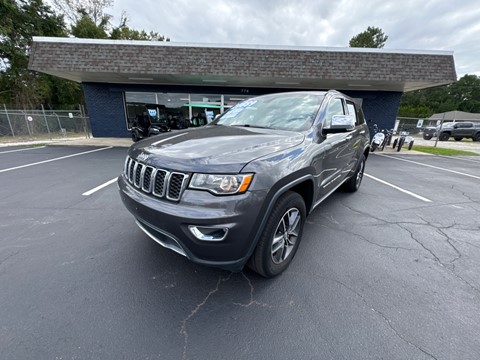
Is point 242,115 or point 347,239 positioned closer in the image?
point 347,239

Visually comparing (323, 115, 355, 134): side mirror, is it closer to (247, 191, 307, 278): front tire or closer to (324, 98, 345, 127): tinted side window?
(324, 98, 345, 127): tinted side window

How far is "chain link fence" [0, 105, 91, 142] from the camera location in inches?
515

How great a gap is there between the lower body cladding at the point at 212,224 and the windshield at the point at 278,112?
134 cm

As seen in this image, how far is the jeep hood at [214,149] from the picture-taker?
169 cm

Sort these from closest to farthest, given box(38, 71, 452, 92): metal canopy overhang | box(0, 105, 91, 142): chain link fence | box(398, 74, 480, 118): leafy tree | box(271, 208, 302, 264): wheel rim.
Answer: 1. box(271, 208, 302, 264): wheel rim
2. box(38, 71, 452, 92): metal canopy overhang
3. box(0, 105, 91, 142): chain link fence
4. box(398, 74, 480, 118): leafy tree

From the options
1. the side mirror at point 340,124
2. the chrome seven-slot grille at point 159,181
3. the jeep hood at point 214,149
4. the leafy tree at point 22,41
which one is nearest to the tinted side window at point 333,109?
the side mirror at point 340,124

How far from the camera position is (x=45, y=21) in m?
19.9

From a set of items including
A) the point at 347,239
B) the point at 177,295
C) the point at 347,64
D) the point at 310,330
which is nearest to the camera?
the point at 310,330

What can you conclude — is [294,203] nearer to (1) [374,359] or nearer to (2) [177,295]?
(1) [374,359]

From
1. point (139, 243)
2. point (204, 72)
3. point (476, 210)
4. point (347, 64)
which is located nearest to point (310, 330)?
point (139, 243)

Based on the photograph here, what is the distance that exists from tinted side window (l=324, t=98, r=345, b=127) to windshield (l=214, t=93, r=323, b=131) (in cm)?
18

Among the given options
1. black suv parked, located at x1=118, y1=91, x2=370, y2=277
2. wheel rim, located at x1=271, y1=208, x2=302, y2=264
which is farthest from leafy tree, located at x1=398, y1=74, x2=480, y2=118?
wheel rim, located at x1=271, y1=208, x2=302, y2=264

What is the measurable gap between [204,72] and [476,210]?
1002 cm

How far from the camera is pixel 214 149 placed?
189cm
